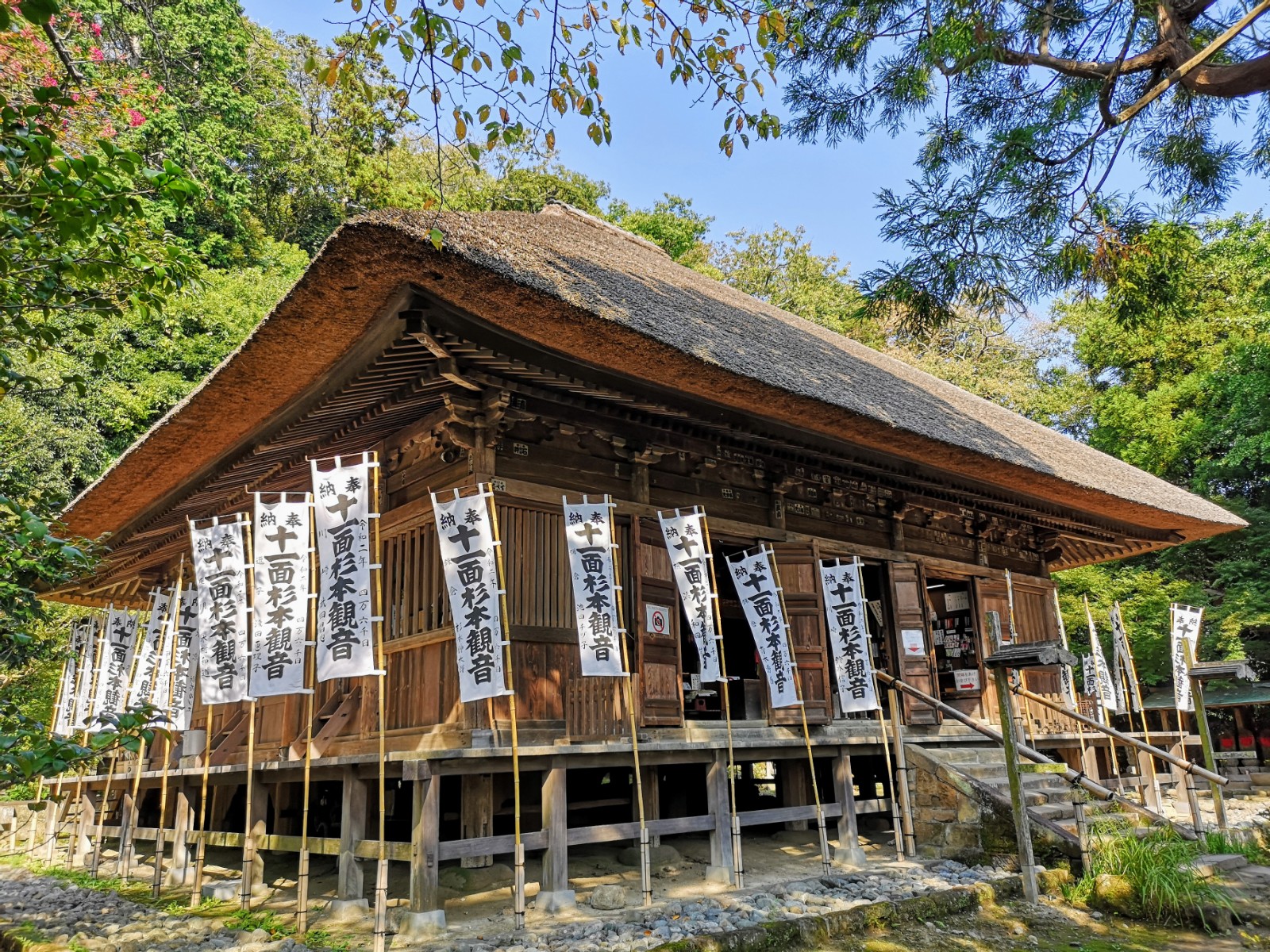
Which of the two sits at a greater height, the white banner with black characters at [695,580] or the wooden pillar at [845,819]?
the white banner with black characters at [695,580]

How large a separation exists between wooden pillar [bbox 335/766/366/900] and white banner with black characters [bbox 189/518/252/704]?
1.21 meters

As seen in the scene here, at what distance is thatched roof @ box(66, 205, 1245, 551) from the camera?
5297 mm

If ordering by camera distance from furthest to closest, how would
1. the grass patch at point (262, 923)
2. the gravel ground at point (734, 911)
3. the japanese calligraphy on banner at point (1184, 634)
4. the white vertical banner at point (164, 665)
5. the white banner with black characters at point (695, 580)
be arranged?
the japanese calligraphy on banner at point (1184, 634)
the white vertical banner at point (164, 665)
the white banner with black characters at point (695, 580)
the grass patch at point (262, 923)
the gravel ground at point (734, 911)

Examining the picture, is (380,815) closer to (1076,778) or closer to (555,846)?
(555,846)

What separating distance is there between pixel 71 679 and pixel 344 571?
25.7 feet

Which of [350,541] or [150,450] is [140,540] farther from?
[350,541]

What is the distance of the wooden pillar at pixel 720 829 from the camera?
644cm

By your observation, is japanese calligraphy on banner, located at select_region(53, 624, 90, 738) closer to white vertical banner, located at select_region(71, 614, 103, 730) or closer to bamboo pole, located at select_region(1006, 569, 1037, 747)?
white vertical banner, located at select_region(71, 614, 103, 730)

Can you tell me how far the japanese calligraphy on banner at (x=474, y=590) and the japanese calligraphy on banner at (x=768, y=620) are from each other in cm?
245

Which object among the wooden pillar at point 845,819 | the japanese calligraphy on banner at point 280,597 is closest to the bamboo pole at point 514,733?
the japanese calligraphy on banner at point 280,597

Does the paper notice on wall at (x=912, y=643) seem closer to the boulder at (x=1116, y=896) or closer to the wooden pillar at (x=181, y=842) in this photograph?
the boulder at (x=1116, y=896)

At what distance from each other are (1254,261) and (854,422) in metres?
15.3

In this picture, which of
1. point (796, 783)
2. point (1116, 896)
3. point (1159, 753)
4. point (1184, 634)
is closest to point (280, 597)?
point (796, 783)

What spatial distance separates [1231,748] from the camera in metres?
17.5
